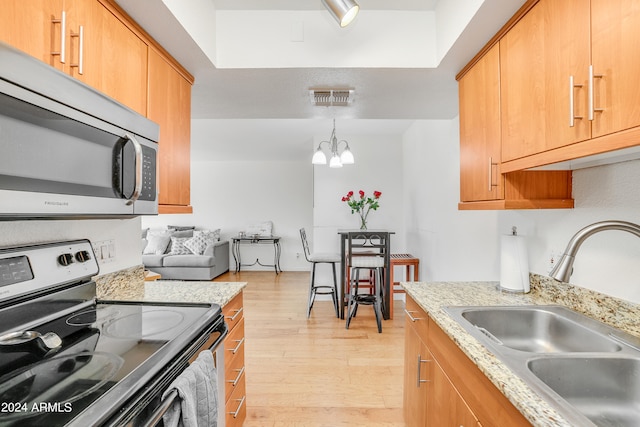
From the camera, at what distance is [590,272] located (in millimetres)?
1317

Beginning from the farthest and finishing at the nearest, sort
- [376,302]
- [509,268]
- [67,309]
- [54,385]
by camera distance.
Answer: [376,302]
[509,268]
[67,309]
[54,385]

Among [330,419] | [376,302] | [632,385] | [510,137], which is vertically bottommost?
[330,419]

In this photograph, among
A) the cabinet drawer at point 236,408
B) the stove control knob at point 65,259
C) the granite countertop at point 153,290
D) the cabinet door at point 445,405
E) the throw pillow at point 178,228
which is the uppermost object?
the stove control knob at point 65,259

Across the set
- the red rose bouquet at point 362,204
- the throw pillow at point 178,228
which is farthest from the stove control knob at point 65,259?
the throw pillow at point 178,228

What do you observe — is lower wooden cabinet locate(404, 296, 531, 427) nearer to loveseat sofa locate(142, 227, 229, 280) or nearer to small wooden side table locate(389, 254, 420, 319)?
small wooden side table locate(389, 254, 420, 319)

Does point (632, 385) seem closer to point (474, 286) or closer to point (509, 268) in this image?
point (509, 268)

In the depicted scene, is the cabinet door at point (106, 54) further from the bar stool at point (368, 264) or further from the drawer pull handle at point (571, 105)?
the bar stool at point (368, 264)

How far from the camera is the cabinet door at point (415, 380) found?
5.00 feet

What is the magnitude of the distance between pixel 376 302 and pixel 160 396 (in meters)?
2.97

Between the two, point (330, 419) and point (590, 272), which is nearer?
point (590, 272)

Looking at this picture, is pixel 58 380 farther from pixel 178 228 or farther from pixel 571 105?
pixel 178 228

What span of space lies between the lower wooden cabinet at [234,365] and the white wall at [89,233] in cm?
59

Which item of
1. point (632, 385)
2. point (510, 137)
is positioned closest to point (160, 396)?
point (632, 385)

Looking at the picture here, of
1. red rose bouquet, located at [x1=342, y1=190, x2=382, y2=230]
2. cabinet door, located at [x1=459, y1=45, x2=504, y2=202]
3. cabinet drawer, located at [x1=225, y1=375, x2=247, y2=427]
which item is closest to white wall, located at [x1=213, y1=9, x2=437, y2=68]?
cabinet door, located at [x1=459, y1=45, x2=504, y2=202]
